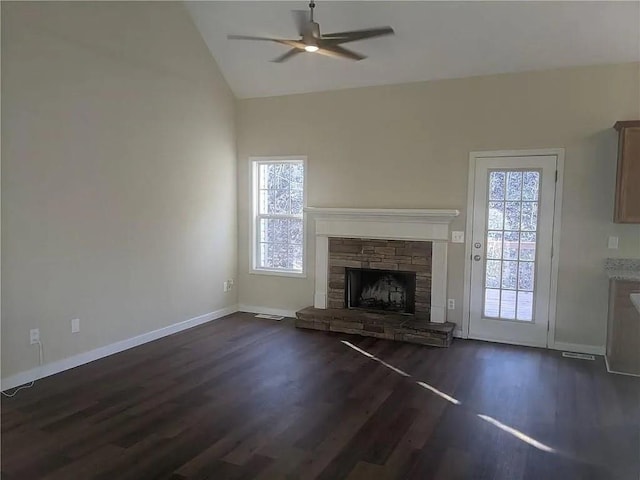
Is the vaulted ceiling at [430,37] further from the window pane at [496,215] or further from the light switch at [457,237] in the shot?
the light switch at [457,237]

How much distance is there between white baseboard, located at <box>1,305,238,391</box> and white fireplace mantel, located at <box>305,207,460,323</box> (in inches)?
62.5

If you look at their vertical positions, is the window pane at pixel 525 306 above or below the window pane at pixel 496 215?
below

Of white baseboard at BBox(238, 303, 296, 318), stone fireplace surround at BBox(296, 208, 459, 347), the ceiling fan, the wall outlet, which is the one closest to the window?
stone fireplace surround at BBox(296, 208, 459, 347)

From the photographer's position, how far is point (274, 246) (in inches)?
A: 254

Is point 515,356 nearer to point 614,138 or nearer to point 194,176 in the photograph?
point 614,138

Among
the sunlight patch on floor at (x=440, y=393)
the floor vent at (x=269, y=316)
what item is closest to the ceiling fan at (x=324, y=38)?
the sunlight patch on floor at (x=440, y=393)

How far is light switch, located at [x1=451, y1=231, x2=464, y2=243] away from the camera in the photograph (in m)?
5.30

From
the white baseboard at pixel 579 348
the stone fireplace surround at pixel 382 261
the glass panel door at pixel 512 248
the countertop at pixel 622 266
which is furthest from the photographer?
the stone fireplace surround at pixel 382 261

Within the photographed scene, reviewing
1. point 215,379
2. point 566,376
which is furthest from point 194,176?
point 566,376

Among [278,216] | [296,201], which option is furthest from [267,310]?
[296,201]

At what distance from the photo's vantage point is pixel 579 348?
4887 mm

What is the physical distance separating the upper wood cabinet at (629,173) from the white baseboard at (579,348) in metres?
1.33

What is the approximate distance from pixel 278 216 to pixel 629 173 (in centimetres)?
397

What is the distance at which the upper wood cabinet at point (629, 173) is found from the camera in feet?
14.2
